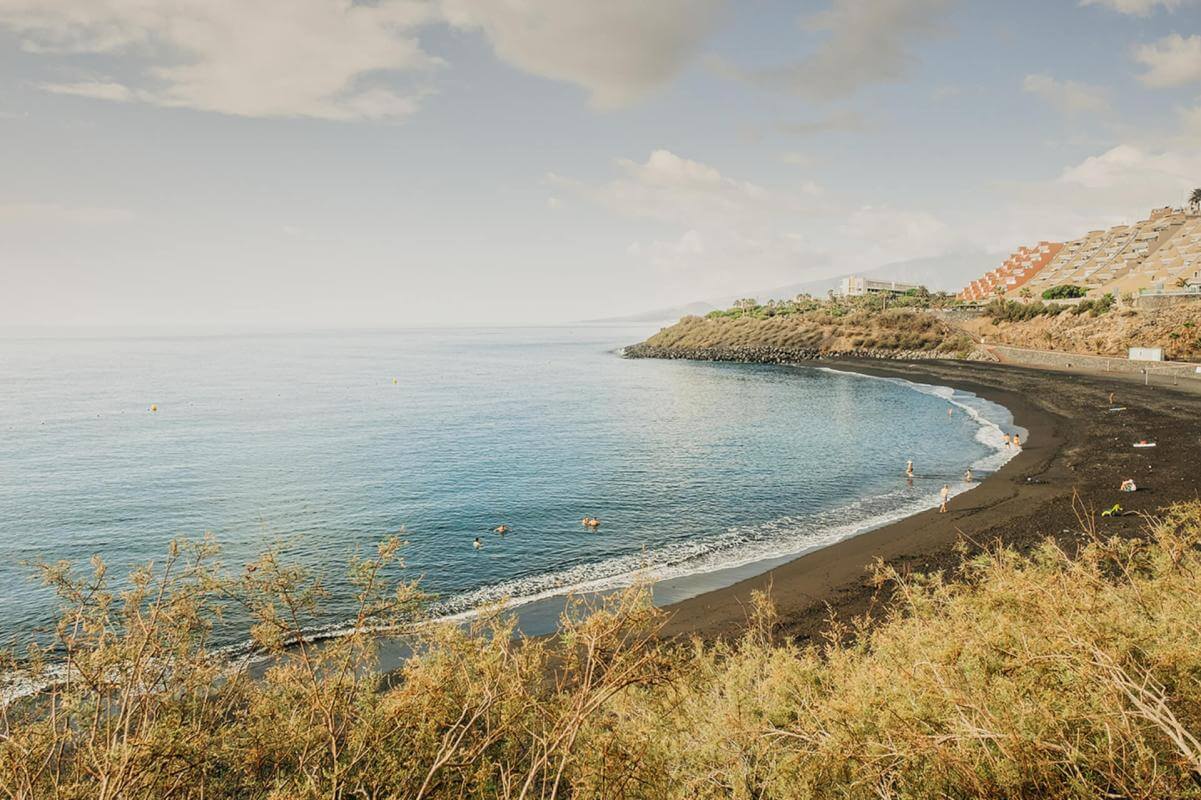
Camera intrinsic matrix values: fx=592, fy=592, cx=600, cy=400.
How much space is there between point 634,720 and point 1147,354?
309 ft

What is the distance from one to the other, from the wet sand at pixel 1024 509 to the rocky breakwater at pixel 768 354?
57.0m

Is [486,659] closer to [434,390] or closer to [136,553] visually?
[136,553]

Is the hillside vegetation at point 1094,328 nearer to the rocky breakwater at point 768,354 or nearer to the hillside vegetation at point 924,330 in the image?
the hillside vegetation at point 924,330

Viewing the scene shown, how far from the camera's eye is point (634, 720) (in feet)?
30.6

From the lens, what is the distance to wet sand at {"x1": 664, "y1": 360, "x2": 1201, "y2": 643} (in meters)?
22.9

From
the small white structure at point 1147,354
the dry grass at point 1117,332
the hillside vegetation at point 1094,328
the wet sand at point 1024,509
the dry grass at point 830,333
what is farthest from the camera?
the dry grass at point 830,333

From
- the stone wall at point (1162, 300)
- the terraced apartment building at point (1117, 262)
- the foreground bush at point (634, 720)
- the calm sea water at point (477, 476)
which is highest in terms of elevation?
the terraced apartment building at point (1117, 262)

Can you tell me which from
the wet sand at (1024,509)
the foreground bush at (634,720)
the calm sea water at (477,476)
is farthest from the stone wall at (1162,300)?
the foreground bush at (634,720)

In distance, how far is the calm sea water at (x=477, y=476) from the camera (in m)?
28.8

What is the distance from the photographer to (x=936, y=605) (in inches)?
626

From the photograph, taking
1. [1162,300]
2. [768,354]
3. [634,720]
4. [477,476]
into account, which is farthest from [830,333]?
[634,720]

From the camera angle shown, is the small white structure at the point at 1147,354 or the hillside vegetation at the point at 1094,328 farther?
the hillside vegetation at the point at 1094,328

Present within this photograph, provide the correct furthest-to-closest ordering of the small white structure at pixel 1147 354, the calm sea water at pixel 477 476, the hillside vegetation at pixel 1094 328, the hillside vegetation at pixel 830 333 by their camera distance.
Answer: the hillside vegetation at pixel 830 333, the hillside vegetation at pixel 1094 328, the small white structure at pixel 1147 354, the calm sea water at pixel 477 476

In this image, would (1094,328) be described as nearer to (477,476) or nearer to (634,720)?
(477,476)
